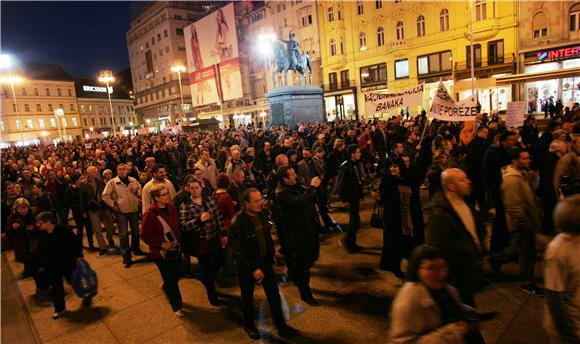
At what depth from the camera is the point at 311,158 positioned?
25.6 ft

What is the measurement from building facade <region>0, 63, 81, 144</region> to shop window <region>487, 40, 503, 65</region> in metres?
77.0

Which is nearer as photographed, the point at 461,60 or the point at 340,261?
the point at 340,261

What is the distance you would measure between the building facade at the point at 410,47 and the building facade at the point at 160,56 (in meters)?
40.0

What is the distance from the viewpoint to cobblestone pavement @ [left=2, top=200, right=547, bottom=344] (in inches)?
161

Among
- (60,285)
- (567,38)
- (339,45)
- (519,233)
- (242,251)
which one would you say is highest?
(339,45)

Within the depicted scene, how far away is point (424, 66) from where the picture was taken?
1481 inches

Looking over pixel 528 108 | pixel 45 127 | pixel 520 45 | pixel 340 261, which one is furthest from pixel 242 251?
pixel 45 127

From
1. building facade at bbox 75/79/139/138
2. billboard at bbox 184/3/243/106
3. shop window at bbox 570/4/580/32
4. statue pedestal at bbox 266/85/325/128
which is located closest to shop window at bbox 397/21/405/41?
shop window at bbox 570/4/580/32

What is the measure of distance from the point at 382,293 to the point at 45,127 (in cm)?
9725

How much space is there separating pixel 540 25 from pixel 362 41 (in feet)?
57.9

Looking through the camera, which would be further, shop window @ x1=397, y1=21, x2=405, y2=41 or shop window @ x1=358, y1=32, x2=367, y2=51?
shop window @ x1=358, y1=32, x2=367, y2=51

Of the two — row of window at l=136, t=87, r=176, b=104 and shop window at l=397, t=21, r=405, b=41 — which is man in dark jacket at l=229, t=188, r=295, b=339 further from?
row of window at l=136, t=87, r=176, b=104

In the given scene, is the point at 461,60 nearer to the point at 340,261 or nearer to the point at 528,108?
the point at 528,108

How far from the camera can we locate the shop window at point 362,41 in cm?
4226
